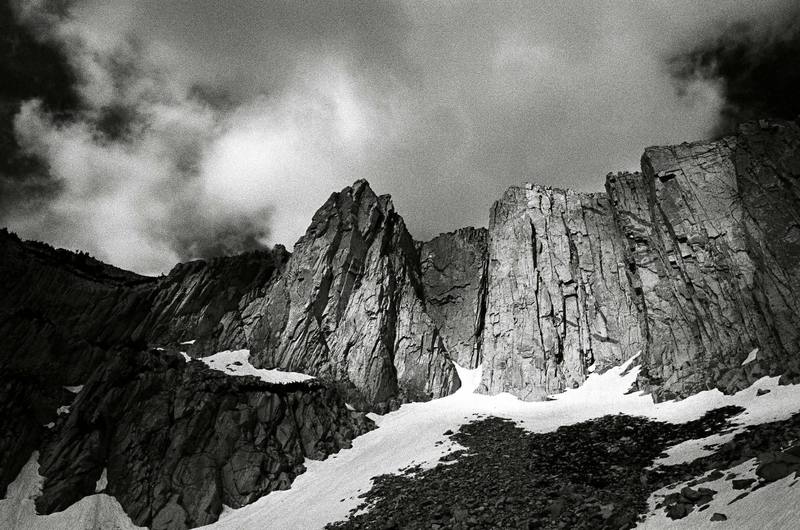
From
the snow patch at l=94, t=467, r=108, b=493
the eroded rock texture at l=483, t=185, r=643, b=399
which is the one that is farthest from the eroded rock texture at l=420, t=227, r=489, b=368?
the snow patch at l=94, t=467, r=108, b=493

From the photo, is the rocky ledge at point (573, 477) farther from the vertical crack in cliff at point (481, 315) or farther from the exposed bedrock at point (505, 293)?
the vertical crack in cliff at point (481, 315)

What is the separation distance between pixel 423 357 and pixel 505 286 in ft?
53.1

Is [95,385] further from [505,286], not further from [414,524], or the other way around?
[505,286]

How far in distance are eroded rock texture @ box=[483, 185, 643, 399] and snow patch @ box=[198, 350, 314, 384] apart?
84.3 feet

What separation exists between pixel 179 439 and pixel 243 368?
54.6 feet

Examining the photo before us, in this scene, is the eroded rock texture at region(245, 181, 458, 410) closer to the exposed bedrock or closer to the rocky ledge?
the exposed bedrock

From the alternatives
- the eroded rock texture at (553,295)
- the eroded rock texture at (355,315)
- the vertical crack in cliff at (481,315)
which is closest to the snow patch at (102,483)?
the eroded rock texture at (355,315)

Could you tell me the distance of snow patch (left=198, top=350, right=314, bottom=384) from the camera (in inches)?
2383

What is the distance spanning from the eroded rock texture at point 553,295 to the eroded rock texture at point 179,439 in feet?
76.7

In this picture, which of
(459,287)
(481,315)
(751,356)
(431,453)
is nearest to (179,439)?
(431,453)

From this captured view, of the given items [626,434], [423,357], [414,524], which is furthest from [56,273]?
[626,434]

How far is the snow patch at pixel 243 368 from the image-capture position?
6054 centimetres

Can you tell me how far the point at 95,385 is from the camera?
1946 inches

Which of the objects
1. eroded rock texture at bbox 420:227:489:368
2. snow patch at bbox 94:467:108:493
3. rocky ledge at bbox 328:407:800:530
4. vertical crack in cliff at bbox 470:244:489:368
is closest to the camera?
rocky ledge at bbox 328:407:800:530
